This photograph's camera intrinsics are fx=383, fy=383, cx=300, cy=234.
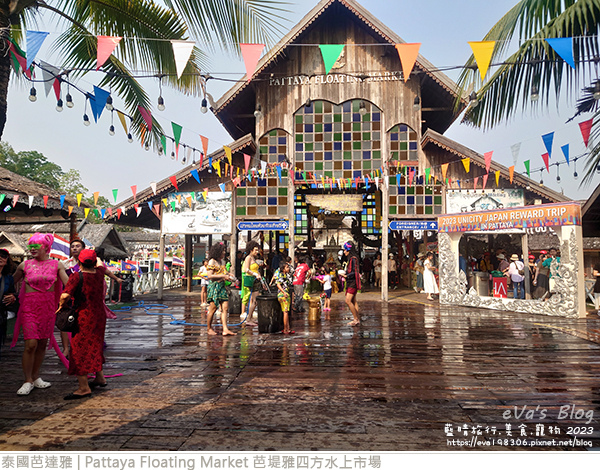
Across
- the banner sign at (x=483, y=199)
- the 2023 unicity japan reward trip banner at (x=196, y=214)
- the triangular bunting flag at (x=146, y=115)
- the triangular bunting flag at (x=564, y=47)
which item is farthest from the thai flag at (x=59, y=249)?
the banner sign at (x=483, y=199)

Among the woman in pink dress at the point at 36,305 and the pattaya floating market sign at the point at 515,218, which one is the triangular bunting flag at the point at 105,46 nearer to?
the woman in pink dress at the point at 36,305

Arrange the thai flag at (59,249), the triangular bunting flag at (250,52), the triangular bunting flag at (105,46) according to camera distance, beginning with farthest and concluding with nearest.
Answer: the thai flag at (59,249) < the triangular bunting flag at (250,52) < the triangular bunting flag at (105,46)

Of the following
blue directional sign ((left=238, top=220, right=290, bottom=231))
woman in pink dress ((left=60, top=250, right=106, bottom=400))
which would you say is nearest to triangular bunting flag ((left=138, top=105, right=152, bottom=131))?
woman in pink dress ((left=60, top=250, right=106, bottom=400))

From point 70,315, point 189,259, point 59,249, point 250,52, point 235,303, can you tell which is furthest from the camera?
point 189,259

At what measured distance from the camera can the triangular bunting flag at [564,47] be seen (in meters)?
5.32

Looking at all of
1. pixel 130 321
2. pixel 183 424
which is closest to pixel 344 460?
pixel 183 424

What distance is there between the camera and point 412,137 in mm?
14344

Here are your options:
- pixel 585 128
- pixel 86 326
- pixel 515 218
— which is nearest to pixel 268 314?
pixel 86 326

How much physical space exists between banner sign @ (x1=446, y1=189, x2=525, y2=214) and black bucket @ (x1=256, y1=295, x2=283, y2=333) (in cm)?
897

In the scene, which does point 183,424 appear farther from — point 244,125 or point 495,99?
point 244,125

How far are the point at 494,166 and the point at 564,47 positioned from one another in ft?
25.8

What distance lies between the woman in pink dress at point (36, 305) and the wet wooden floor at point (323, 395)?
297 millimetres

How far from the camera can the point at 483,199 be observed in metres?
13.8

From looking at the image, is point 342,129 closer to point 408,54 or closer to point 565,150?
point 565,150
